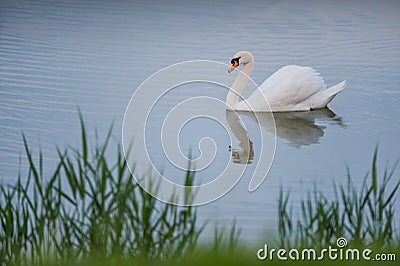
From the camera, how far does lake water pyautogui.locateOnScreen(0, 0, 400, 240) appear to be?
6.30m

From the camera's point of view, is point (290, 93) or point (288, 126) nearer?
point (288, 126)

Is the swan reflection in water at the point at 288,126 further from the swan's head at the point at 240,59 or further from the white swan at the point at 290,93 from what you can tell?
the swan's head at the point at 240,59

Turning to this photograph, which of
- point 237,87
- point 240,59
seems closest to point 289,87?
point 237,87

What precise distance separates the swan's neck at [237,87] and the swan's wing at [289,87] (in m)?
0.12

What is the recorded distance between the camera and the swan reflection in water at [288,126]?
6861mm

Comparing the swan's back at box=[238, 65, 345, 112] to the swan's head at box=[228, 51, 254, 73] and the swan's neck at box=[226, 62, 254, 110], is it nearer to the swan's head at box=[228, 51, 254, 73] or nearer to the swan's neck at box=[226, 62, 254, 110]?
the swan's neck at box=[226, 62, 254, 110]

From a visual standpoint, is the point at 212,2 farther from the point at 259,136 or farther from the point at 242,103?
the point at 259,136

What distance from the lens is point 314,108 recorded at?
26.8ft

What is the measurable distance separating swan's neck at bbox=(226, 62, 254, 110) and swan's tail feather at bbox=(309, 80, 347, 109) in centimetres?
60

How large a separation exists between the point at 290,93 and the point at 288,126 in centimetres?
56

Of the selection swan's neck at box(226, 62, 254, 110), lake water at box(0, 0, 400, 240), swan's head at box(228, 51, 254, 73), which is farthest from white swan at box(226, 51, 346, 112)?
swan's head at box(228, 51, 254, 73)

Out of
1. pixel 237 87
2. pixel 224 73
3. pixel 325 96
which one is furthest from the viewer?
pixel 224 73

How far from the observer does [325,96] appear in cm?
809

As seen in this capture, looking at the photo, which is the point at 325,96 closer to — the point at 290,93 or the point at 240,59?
the point at 290,93
